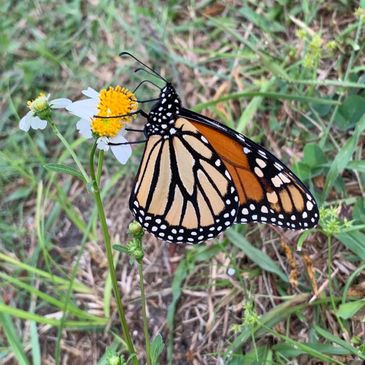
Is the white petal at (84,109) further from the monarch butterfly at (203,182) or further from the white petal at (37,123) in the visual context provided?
the monarch butterfly at (203,182)

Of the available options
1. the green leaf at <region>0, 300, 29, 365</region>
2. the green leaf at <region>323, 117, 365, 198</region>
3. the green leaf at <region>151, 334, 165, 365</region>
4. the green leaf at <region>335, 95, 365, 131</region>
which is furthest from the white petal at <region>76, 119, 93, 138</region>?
the green leaf at <region>335, 95, 365, 131</region>

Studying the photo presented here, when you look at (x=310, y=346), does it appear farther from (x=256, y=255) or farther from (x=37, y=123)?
(x=37, y=123)

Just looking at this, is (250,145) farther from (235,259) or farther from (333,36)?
(333,36)

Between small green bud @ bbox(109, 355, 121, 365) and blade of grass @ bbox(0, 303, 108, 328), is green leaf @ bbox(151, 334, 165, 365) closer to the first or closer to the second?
small green bud @ bbox(109, 355, 121, 365)

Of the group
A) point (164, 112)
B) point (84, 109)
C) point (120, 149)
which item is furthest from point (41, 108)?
point (164, 112)

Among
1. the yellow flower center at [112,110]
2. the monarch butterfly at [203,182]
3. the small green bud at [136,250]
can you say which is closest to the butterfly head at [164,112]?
the monarch butterfly at [203,182]

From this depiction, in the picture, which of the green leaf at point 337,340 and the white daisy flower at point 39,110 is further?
the green leaf at point 337,340
